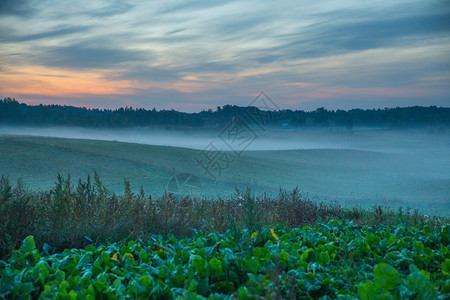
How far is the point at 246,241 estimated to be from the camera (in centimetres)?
398

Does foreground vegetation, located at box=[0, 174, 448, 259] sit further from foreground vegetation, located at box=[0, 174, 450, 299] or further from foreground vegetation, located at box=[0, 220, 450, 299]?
foreground vegetation, located at box=[0, 220, 450, 299]

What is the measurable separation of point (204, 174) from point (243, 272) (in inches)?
742

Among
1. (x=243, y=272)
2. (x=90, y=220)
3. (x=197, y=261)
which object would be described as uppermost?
(x=197, y=261)

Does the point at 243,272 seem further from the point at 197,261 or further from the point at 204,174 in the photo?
the point at 204,174

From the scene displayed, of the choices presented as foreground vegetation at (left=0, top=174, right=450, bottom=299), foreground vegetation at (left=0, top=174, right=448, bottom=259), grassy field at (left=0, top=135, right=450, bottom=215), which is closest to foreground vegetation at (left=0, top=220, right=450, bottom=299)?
foreground vegetation at (left=0, top=174, right=450, bottom=299)

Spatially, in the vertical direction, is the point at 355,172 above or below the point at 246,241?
below

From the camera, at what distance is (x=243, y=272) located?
3.12 meters

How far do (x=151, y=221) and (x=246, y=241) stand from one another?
2.18 metres

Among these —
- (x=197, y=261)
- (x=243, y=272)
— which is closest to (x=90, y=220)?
(x=197, y=261)

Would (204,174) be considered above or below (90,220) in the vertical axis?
below

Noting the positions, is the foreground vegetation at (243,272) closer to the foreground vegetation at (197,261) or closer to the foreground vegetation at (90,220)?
the foreground vegetation at (197,261)

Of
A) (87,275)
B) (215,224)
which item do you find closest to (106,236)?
(215,224)

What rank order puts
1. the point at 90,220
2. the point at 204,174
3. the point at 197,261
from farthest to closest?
1. the point at 204,174
2. the point at 90,220
3. the point at 197,261

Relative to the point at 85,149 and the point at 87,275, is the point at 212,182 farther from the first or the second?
the point at 87,275
